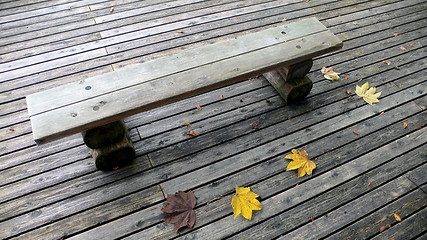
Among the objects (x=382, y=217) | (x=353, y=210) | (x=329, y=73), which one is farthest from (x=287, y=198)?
(x=329, y=73)

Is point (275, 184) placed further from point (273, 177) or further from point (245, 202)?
point (245, 202)

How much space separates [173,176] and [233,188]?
0.40m

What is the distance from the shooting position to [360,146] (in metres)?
2.12

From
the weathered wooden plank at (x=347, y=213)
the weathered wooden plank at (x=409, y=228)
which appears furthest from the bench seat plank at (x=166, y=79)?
the weathered wooden plank at (x=409, y=228)

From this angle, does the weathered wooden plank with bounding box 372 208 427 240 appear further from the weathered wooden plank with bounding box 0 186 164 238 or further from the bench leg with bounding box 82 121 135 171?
the bench leg with bounding box 82 121 135 171

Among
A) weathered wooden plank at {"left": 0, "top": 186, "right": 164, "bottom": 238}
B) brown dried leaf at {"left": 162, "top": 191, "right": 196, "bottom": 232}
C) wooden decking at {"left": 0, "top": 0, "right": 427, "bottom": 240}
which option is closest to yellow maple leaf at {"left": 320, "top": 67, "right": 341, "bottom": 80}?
wooden decking at {"left": 0, "top": 0, "right": 427, "bottom": 240}

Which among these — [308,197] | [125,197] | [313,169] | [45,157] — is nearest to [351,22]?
[313,169]

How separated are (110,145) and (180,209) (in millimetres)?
588

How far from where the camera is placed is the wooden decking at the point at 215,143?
68.9 inches

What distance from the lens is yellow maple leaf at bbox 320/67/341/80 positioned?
8.38 ft

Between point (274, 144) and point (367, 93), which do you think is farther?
point (367, 93)

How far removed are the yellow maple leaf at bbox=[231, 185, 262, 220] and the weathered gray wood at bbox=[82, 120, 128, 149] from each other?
2.65 ft

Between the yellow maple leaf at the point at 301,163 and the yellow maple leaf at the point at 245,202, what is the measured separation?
0.33 meters

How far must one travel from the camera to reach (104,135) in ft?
5.72
